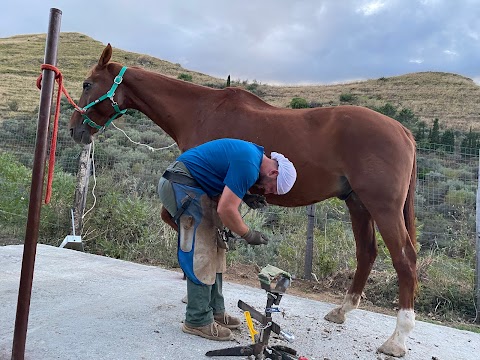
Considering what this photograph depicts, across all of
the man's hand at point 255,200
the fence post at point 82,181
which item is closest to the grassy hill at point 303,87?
the fence post at point 82,181

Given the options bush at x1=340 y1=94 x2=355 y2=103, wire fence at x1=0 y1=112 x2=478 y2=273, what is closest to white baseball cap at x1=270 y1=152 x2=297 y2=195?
wire fence at x1=0 y1=112 x2=478 y2=273

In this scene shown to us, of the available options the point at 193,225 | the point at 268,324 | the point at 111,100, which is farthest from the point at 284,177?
the point at 111,100

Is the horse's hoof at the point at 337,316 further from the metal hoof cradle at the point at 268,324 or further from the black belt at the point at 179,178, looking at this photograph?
the black belt at the point at 179,178

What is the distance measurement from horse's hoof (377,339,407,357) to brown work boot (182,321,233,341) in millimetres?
1247

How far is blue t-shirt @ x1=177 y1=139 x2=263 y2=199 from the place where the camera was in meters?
2.72

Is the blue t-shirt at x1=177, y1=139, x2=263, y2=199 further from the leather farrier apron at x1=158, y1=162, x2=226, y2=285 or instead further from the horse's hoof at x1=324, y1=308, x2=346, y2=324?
the horse's hoof at x1=324, y1=308, x2=346, y2=324

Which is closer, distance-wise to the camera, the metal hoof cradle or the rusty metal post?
the rusty metal post

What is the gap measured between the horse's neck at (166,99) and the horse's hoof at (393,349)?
2.56 m

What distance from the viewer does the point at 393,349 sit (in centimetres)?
344

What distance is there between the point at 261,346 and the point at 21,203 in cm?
602

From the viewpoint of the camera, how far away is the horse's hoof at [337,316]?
13.7 ft

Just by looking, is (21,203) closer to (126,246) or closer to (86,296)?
(126,246)

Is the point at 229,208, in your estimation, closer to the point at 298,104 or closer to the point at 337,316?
the point at 337,316

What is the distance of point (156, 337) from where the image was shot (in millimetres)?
3277
